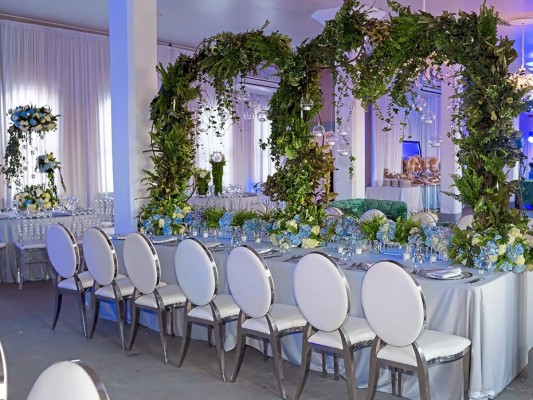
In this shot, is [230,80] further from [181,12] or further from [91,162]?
[91,162]

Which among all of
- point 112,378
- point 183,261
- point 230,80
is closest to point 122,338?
point 112,378

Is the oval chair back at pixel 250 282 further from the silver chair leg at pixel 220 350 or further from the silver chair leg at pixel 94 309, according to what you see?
the silver chair leg at pixel 94 309

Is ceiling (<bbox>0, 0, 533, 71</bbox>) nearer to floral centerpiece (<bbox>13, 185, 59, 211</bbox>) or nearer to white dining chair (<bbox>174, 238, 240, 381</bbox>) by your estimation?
floral centerpiece (<bbox>13, 185, 59, 211</bbox>)

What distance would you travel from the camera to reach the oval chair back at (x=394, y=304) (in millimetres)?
3352

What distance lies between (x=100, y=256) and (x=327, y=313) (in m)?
2.22

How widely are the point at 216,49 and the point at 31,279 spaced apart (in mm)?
4153

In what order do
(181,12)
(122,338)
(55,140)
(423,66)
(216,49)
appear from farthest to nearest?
(55,140)
(181,12)
(216,49)
(122,338)
(423,66)

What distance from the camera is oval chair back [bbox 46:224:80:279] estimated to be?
17.4ft

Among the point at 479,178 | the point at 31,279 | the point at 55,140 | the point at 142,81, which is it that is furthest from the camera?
the point at 55,140

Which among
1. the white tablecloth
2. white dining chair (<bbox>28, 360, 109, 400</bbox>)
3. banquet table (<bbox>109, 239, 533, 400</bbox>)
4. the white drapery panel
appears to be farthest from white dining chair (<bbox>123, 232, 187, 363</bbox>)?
the white drapery panel

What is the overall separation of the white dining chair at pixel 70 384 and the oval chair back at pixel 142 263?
2697 mm

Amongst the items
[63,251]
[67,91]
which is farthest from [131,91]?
[67,91]

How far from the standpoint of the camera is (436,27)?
14.6 feet

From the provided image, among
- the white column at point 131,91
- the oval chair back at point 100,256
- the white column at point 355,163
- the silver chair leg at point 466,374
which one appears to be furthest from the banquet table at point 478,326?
the white column at point 355,163
